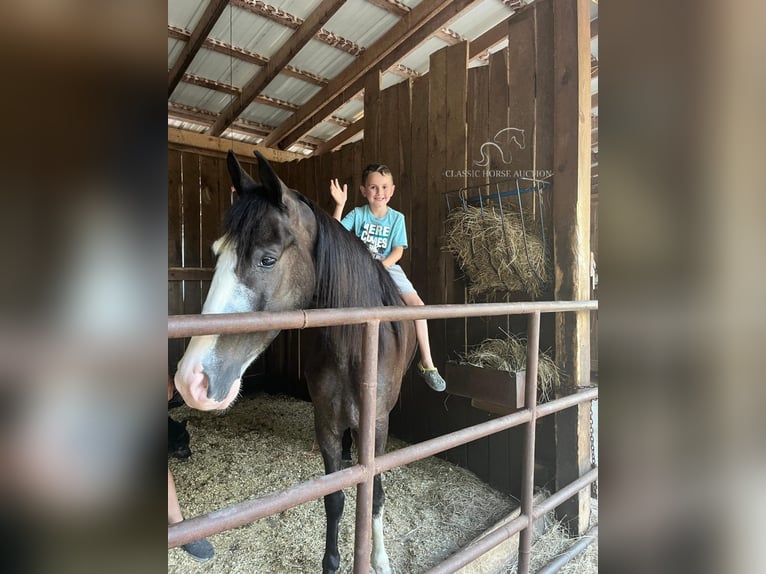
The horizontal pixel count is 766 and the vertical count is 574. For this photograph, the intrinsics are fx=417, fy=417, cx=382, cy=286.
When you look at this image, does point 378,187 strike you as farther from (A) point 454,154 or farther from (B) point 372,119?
(B) point 372,119

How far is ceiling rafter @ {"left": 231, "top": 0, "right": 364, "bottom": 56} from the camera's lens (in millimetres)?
2504

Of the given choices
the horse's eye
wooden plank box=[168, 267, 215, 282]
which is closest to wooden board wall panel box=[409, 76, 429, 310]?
the horse's eye

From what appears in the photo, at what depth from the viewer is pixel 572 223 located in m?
1.75

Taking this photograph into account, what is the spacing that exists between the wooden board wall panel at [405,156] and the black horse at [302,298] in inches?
31.9

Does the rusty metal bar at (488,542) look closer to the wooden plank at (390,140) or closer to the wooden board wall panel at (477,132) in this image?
the wooden board wall panel at (477,132)

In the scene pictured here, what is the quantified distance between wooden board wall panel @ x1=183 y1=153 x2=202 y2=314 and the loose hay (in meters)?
1.36

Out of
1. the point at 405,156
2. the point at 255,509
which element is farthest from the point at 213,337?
the point at 405,156

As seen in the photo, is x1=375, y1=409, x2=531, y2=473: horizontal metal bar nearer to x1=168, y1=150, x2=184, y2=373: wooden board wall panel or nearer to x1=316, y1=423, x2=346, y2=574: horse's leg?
x1=316, y1=423, x2=346, y2=574: horse's leg

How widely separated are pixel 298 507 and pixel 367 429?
4.47ft
